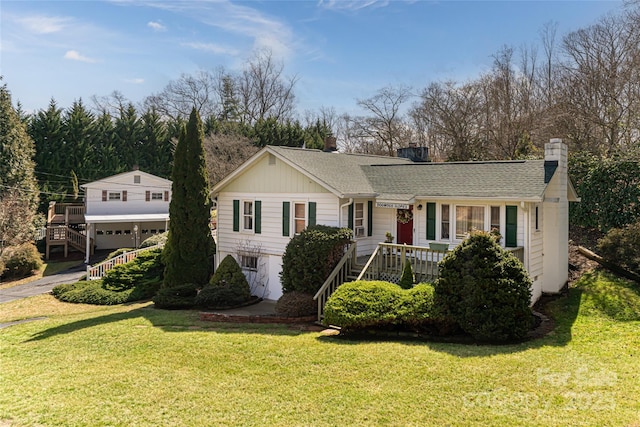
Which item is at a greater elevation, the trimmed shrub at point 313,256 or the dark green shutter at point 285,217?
the dark green shutter at point 285,217

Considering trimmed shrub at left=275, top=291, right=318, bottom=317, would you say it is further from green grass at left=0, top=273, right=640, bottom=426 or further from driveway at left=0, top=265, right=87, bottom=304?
driveway at left=0, top=265, right=87, bottom=304

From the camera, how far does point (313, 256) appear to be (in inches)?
581

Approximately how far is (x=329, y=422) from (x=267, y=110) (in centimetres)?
4386

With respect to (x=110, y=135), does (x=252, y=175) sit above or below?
below

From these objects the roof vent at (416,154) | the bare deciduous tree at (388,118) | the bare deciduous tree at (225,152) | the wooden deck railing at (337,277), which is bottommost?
the wooden deck railing at (337,277)

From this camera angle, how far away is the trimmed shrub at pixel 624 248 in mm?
14977

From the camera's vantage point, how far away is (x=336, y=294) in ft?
40.0

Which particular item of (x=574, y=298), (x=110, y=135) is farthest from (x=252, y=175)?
(x=110, y=135)

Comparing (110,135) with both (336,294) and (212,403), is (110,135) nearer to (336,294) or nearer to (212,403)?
(336,294)

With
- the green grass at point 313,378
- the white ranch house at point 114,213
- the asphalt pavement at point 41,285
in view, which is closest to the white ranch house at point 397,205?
the green grass at point 313,378

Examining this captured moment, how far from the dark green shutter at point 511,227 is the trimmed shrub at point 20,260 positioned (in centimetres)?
2698

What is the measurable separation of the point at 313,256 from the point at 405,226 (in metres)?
4.01

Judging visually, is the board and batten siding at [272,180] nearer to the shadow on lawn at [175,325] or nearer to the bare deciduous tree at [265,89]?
the shadow on lawn at [175,325]

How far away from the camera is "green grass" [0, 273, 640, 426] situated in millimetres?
6711
